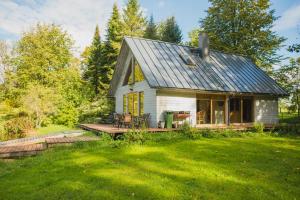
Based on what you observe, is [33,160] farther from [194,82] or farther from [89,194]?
[194,82]

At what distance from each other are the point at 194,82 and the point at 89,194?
11.0 metres

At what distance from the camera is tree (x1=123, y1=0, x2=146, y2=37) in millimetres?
30547

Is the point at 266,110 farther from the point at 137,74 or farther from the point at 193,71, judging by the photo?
the point at 137,74

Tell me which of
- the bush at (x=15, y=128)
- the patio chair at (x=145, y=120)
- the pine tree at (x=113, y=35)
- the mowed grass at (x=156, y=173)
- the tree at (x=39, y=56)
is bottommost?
the mowed grass at (x=156, y=173)

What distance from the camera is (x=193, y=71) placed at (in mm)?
15945

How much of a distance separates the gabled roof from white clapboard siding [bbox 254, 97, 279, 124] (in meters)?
0.94

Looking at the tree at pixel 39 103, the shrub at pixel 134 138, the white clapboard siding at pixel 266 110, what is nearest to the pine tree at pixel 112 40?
the tree at pixel 39 103

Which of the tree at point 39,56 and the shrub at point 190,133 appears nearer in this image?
the shrub at point 190,133

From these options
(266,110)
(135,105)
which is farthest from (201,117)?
(266,110)

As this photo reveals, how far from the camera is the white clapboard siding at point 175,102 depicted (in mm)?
14109

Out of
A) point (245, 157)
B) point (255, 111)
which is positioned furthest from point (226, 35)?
point (245, 157)

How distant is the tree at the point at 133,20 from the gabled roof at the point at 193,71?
40.9 feet

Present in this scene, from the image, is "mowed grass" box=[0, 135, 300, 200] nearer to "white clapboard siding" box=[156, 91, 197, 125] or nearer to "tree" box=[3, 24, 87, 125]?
"white clapboard siding" box=[156, 91, 197, 125]

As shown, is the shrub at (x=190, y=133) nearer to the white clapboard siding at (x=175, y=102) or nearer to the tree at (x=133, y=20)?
the white clapboard siding at (x=175, y=102)
